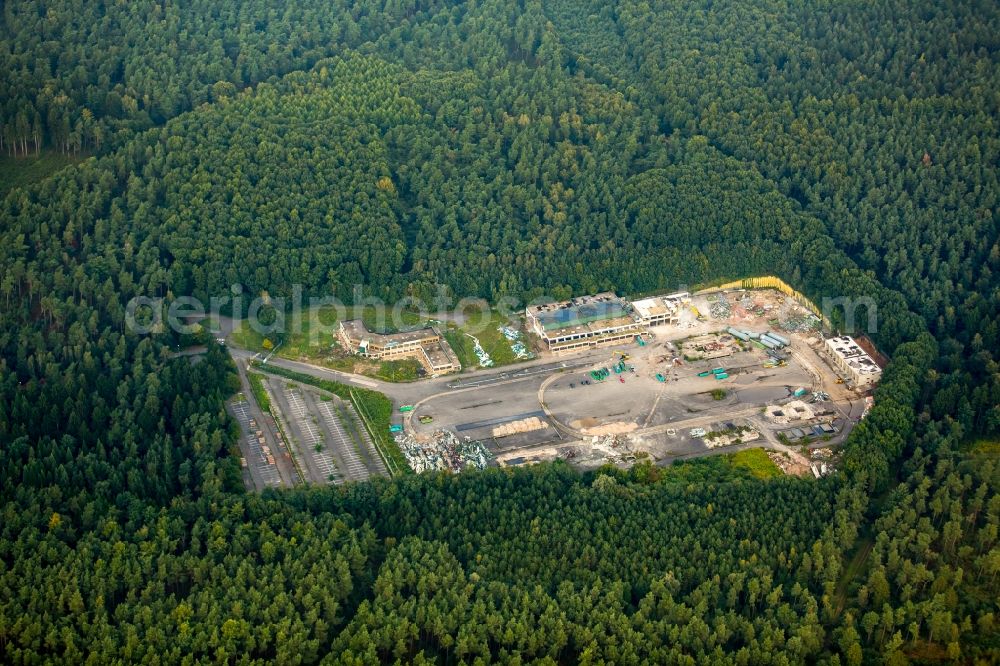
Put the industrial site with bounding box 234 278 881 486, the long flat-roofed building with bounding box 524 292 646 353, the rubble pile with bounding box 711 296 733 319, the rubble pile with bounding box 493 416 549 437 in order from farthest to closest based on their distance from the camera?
the rubble pile with bounding box 711 296 733 319
the long flat-roofed building with bounding box 524 292 646 353
the rubble pile with bounding box 493 416 549 437
the industrial site with bounding box 234 278 881 486

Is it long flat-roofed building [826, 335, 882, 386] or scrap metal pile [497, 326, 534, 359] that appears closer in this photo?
long flat-roofed building [826, 335, 882, 386]

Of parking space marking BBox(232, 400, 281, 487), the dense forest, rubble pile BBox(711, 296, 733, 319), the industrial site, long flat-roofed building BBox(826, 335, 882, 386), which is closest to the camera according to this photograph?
the dense forest

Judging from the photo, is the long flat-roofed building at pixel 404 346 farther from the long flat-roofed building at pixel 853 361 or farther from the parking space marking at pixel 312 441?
the long flat-roofed building at pixel 853 361

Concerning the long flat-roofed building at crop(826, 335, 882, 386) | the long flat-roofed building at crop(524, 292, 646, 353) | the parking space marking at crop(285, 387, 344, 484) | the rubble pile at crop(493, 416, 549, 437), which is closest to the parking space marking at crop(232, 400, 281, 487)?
the parking space marking at crop(285, 387, 344, 484)

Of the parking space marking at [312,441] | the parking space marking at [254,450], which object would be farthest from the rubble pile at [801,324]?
the parking space marking at [254,450]

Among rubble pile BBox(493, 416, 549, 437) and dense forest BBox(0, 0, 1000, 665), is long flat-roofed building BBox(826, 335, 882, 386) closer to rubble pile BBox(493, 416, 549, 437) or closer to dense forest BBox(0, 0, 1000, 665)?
dense forest BBox(0, 0, 1000, 665)

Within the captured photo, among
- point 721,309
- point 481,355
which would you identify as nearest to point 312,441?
point 481,355
